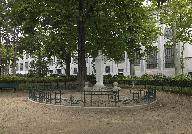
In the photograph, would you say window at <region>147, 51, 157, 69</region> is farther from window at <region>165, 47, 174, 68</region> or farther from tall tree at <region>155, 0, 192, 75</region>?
tall tree at <region>155, 0, 192, 75</region>

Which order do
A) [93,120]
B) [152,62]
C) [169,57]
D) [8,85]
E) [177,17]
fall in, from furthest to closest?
1. [152,62]
2. [169,57]
3. [177,17]
4. [8,85]
5. [93,120]

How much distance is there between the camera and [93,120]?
15.1 metres

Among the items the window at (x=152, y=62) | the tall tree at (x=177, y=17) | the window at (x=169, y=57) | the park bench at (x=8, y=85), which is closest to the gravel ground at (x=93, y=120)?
Result: the park bench at (x=8, y=85)

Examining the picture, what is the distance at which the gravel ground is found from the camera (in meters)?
12.8

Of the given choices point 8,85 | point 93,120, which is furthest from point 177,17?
point 93,120

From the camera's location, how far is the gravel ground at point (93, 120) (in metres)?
12.8

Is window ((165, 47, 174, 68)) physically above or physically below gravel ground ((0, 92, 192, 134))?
above

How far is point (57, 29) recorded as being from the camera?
32656 mm

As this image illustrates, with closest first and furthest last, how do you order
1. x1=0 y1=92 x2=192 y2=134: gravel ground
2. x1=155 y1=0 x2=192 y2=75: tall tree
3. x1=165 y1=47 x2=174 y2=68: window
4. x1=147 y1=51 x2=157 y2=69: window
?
x1=0 y1=92 x2=192 y2=134: gravel ground → x1=155 y1=0 x2=192 y2=75: tall tree → x1=165 y1=47 x2=174 y2=68: window → x1=147 y1=51 x2=157 y2=69: window

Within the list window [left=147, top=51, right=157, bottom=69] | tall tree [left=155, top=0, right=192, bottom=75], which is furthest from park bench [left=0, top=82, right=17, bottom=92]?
window [left=147, top=51, right=157, bottom=69]

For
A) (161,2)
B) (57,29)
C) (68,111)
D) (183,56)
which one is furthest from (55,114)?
(183,56)

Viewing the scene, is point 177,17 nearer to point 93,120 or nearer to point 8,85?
point 8,85

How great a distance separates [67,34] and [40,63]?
27.9 m

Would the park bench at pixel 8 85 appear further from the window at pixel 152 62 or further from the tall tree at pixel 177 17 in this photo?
the window at pixel 152 62
